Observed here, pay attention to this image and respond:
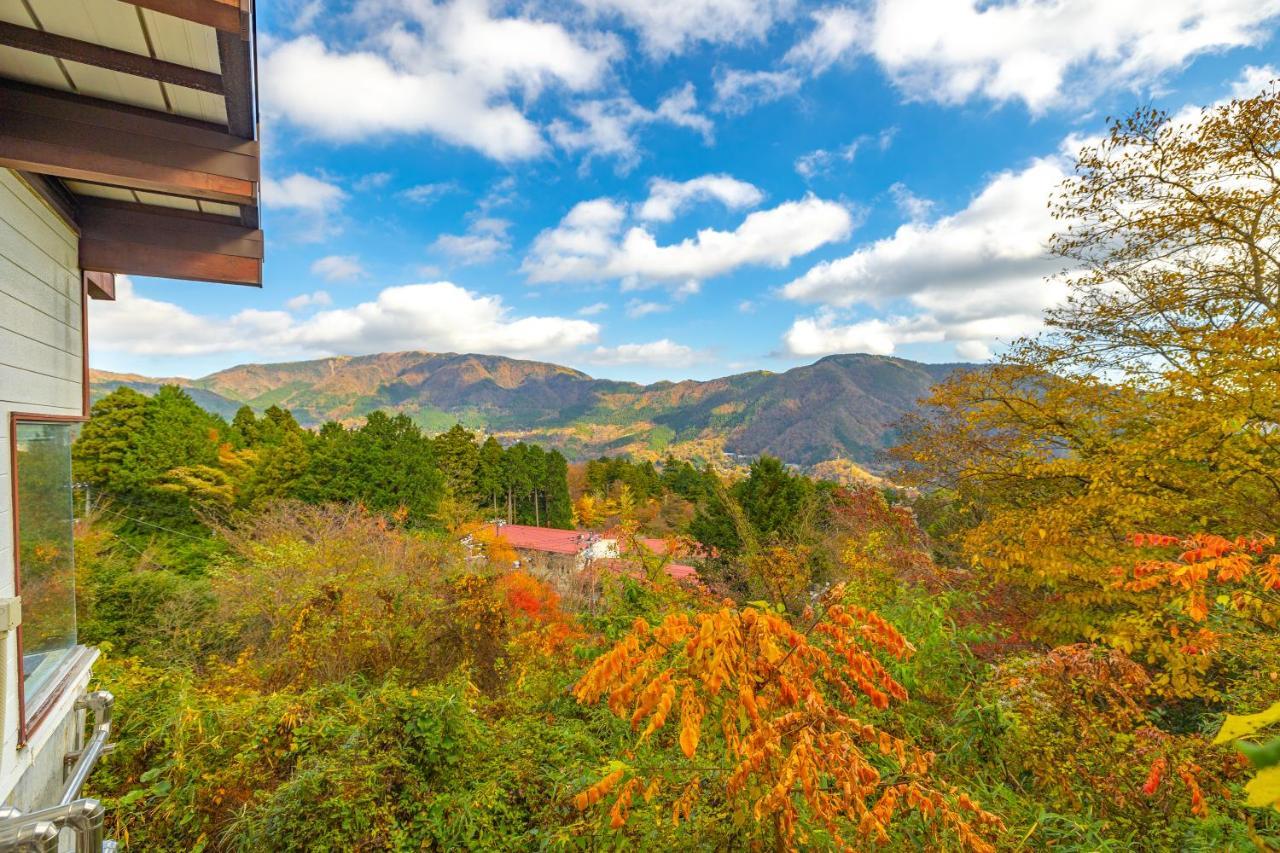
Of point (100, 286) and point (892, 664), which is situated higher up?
point (100, 286)

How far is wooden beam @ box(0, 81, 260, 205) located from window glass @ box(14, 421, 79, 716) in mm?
1228

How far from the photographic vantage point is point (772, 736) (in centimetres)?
154

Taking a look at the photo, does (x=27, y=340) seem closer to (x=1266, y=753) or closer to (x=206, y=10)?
(x=206, y=10)

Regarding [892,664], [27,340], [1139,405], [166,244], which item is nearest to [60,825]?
[27,340]

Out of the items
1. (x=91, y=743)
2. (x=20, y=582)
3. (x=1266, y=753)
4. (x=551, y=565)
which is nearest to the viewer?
(x=1266, y=753)

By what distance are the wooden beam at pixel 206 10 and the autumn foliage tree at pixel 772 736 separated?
2.54 meters

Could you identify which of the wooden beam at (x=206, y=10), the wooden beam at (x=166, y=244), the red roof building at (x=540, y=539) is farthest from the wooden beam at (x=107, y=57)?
the red roof building at (x=540, y=539)

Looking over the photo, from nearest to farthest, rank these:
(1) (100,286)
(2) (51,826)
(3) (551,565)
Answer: (2) (51,826) < (1) (100,286) < (3) (551,565)

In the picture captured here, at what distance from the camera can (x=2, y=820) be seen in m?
1.49

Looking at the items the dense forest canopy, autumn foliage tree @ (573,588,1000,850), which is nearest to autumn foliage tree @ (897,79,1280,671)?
the dense forest canopy

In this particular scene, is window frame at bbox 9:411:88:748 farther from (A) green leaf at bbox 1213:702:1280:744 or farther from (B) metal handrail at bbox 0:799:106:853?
(A) green leaf at bbox 1213:702:1280:744

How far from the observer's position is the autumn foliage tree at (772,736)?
1440 mm

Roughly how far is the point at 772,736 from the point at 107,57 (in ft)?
11.6

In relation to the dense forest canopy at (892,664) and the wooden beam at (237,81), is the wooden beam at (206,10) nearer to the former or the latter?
the wooden beam at (237,81)
